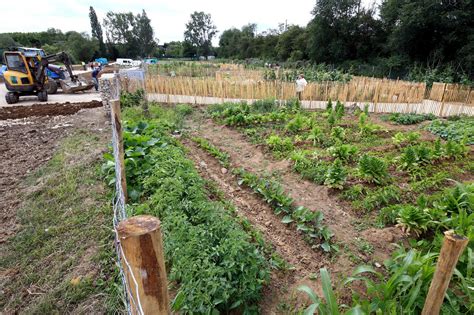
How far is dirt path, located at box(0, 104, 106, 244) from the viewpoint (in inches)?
164

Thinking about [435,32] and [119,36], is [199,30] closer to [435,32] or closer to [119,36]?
[119,36]

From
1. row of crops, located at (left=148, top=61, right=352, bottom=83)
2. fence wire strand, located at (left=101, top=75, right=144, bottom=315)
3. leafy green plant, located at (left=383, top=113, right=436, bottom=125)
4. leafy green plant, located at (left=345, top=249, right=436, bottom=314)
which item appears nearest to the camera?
fence wire strand, located at (left=101, top=75, right=144, bottom=315)

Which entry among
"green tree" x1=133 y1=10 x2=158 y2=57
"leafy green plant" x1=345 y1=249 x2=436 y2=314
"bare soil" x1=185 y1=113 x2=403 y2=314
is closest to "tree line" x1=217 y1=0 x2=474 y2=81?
"bare soil" x1=185 y1=113 x2=403 y2=314

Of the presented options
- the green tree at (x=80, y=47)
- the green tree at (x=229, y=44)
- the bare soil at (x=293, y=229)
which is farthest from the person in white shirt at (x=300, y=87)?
the green tree at (x=229, y=44)

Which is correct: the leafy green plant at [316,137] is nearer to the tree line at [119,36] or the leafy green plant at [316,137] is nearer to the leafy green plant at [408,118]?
the leafy green plant at [408,118]

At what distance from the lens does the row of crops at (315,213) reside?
237cm

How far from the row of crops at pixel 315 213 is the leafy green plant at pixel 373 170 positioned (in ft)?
0.06

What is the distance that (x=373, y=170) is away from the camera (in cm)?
478

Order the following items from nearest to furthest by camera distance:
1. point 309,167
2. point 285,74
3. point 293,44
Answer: point 309,167
point 285,74
point 293,44

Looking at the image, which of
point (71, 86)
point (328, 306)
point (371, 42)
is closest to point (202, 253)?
point (328, 306)

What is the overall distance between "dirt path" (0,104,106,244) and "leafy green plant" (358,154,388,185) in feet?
17.7

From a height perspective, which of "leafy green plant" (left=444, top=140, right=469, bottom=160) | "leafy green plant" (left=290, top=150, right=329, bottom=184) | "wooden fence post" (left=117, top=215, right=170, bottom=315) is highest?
"wooden fence post" (left=117, top=215, right=170, bottom=315)

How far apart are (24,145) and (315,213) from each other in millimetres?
7123

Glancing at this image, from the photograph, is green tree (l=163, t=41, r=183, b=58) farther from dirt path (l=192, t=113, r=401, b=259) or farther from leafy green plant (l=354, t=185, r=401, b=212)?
leafy green plant (l=354, t=185, r=401, b=212)
